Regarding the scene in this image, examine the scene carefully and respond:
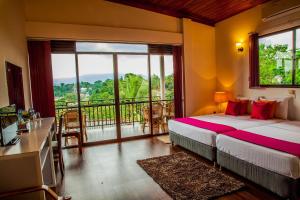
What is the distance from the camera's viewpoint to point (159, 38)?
4914mm

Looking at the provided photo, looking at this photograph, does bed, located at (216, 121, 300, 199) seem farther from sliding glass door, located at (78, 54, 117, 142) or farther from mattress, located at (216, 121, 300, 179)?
sliding glass door, located at (78, 54, 117, 142)

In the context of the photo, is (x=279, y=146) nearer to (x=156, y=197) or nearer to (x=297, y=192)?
(x=297, y=192)

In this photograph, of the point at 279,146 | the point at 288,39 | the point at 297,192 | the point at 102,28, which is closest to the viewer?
the point at 297,192

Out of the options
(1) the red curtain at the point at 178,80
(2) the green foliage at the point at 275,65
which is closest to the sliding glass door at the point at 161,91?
(1) the red curtain at the point at 178,80

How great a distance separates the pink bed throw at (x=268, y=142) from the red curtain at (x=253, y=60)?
194cm

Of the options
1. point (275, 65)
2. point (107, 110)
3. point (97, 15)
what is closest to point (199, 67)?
point (275, 65)

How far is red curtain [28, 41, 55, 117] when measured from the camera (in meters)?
4.08

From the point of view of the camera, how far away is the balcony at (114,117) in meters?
5.16

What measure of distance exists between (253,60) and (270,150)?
2694 mm

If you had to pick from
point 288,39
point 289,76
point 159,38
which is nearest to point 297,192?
point 289,76

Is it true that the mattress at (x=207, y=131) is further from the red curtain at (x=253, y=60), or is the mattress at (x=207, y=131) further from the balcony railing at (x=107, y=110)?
the balcony railing at (x=107, y=110)

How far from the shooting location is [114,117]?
5098 millimetres

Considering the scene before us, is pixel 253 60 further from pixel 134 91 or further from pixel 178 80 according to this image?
pixel 134 91

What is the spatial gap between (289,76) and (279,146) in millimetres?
2083
